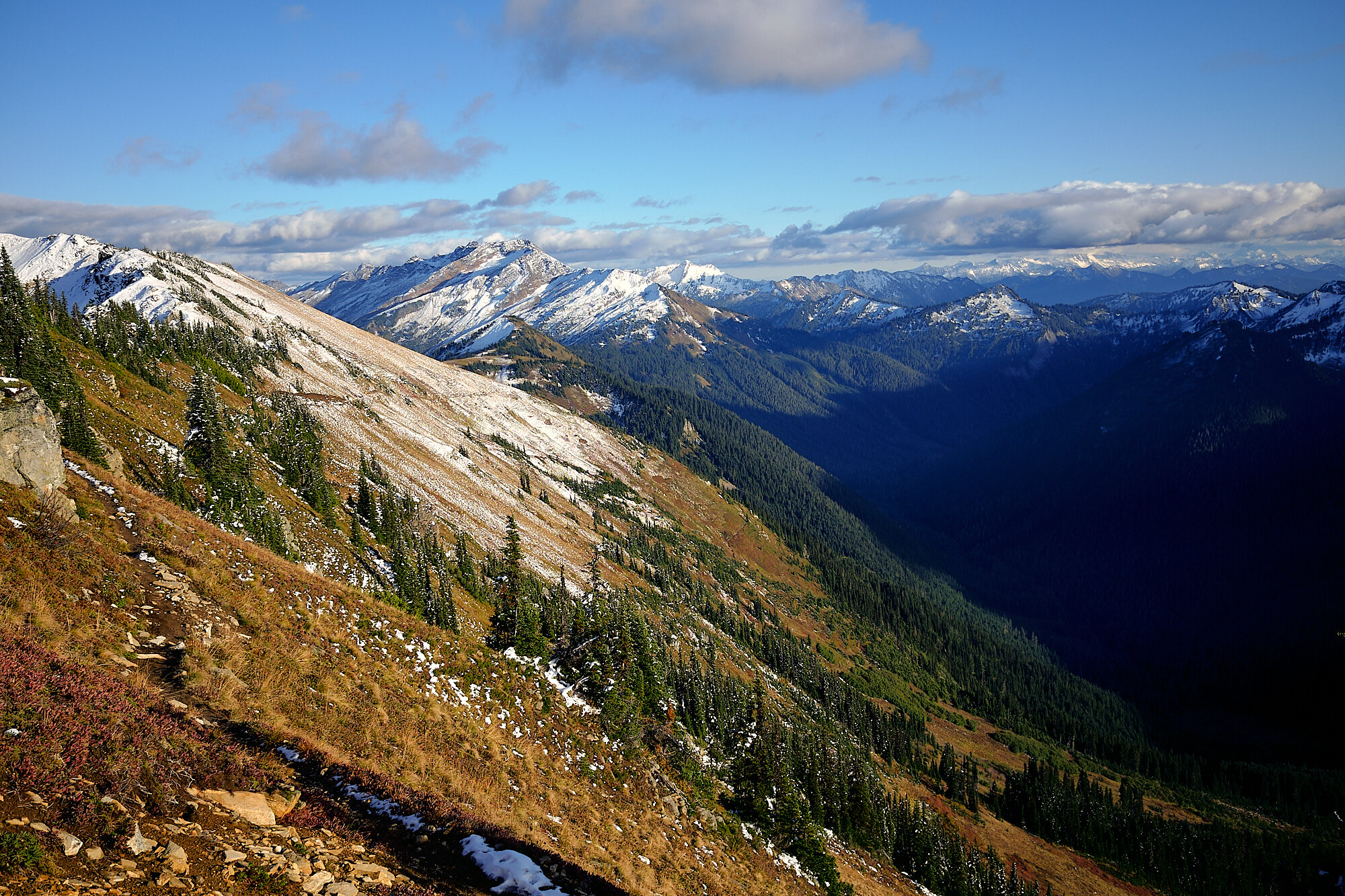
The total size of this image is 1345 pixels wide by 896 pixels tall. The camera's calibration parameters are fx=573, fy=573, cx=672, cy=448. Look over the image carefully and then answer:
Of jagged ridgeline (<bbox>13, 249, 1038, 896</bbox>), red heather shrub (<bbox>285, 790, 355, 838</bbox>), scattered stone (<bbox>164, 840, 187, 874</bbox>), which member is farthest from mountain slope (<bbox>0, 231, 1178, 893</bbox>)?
scattered stone (<bbox>164, 840, 187, 874</bbox>)

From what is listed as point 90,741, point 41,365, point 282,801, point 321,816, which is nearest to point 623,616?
point 321,816

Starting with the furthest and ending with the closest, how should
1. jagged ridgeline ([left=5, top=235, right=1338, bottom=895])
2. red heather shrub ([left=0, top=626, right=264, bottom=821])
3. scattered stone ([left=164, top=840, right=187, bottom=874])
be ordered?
jagged ridgeline ([left=5, top=235, right=1338, bottom=895]) < red heather shrub ([left=0, top=626, right=264, bottom=821]) < scattered stone ([left=164, top=840, right=187, bottom=874])

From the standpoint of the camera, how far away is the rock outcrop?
24094 mm

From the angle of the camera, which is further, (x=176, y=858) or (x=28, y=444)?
(x=28, y=444)

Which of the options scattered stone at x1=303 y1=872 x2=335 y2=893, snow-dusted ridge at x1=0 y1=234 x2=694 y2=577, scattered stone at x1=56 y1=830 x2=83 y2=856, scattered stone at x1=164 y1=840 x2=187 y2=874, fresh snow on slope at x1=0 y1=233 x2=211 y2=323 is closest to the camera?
scattered stone at x1=56 y1=830 x2=83 y2=856

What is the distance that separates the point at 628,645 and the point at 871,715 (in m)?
112

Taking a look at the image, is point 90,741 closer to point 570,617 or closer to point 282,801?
point 282,801

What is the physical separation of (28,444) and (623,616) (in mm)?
38954

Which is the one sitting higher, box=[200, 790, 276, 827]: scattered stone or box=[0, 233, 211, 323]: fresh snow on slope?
box=[0, 233, 211, 323]: fresh snow on slope

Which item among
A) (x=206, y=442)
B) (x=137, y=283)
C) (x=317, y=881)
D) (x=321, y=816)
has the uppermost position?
(x=137, y=283)

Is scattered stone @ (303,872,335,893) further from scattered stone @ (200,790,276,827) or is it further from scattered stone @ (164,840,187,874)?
scattered stone @ (200,790,276,827)

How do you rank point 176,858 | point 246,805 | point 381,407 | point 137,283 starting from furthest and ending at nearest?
point 137,283, point 381,407, point 246,805, point 176,858

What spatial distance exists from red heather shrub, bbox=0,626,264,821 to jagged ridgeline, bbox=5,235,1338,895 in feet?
63.8

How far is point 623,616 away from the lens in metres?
51.9
